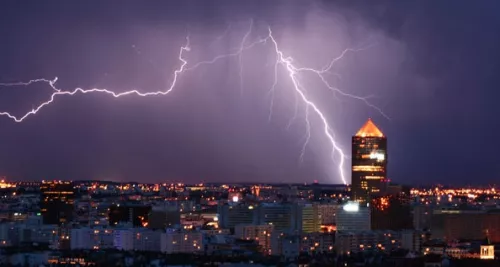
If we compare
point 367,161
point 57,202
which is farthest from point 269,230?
point 367,161

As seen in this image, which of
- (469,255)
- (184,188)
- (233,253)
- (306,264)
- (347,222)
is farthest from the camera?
(184,188)

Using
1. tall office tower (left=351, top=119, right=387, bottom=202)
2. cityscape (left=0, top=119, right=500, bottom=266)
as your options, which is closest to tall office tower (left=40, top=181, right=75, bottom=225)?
cityscape (left=0, top=119, right=500, bottom=266)

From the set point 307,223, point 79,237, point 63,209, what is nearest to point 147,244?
point 79,237

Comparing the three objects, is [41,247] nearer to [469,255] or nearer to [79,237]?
[79,237]

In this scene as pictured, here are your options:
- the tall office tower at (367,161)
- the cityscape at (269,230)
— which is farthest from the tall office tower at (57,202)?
the tall office tower at (367,161)

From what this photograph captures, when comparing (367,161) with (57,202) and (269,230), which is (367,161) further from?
(269,230)

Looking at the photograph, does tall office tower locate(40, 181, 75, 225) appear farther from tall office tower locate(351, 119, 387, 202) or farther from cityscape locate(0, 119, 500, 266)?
tall office tower locate(351, 119, 387, 202)
